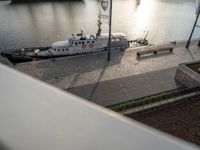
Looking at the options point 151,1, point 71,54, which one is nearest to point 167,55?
point 71,54

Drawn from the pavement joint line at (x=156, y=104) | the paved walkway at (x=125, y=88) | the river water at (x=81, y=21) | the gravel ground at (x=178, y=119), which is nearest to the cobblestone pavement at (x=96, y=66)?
the paved walkway at (x=125, y=88)

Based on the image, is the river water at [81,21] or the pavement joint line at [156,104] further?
the river water at [81,21]

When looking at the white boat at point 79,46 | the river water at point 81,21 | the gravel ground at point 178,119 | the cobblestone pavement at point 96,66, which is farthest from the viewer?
the river water at point 81,21

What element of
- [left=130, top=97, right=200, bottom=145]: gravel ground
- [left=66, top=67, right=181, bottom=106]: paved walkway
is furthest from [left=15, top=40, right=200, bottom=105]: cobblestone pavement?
[left=130, top=97, right=200, bottom=145]: gravel ground

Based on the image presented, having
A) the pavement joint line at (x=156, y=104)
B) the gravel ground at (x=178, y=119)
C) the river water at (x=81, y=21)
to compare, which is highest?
the pavement joint line at (x=156, y=104)

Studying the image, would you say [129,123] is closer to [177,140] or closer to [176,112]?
[177,140]

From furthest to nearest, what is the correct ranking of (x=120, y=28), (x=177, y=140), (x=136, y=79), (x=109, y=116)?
(x=120, y=28) < (x=136, y=79) < (x=109, y=116) < (x=177, y=140)

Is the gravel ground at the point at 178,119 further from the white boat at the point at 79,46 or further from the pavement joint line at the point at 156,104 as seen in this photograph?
the white boat at the point at 79,46

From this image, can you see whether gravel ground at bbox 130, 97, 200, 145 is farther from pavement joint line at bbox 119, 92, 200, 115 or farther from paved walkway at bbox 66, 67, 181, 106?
paved walkway at bbox 66, 67, 181, 106
